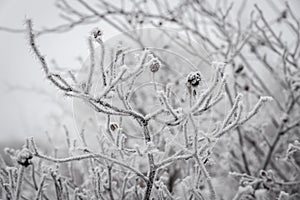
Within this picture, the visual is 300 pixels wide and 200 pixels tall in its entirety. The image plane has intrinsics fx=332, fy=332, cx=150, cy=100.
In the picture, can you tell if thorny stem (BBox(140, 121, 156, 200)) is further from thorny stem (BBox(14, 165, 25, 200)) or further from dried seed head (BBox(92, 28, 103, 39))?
thorny stem (BBox(14, 165, 25, 200))

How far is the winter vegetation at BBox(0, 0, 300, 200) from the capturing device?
4.67 feet

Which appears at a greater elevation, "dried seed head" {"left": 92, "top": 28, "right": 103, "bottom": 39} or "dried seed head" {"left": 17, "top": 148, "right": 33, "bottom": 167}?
"dried seed head" {"left": 92, "top": 28, "right": 103, "bottom": 39}

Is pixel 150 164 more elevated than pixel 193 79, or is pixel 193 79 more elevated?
pixel 193 79

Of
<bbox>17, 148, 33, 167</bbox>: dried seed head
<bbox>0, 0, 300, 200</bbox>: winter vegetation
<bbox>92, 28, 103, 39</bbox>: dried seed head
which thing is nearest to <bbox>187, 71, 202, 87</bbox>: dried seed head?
<bbox>0, 0, 300, 200</bbox>: winter vegetation

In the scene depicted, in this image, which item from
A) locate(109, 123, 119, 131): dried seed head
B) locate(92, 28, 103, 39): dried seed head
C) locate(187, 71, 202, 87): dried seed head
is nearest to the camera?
locate(92, 28, 103, 39): dried seed head

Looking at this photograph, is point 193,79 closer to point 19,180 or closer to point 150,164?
point 150,164

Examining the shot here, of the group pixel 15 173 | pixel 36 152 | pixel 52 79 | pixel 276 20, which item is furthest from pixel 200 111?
pixel 276 20

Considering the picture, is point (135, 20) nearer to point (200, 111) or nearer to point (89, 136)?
point (89, 136)

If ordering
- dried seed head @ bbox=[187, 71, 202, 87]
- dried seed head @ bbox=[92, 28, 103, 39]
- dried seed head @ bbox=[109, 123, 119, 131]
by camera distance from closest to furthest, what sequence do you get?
dried seed head @ bbox=[92, 28, 103, 39]
dried seed head @ bbox=[187, 71, 202, 87]
dried seed head @ bbox=[109, 123, 119, 131]

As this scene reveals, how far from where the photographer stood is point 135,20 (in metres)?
3.92

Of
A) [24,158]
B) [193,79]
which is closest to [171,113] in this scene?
[193,79]

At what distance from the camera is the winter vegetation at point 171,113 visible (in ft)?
4.67

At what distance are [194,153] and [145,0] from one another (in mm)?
2858

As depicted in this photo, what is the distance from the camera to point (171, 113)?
55.2 inches
